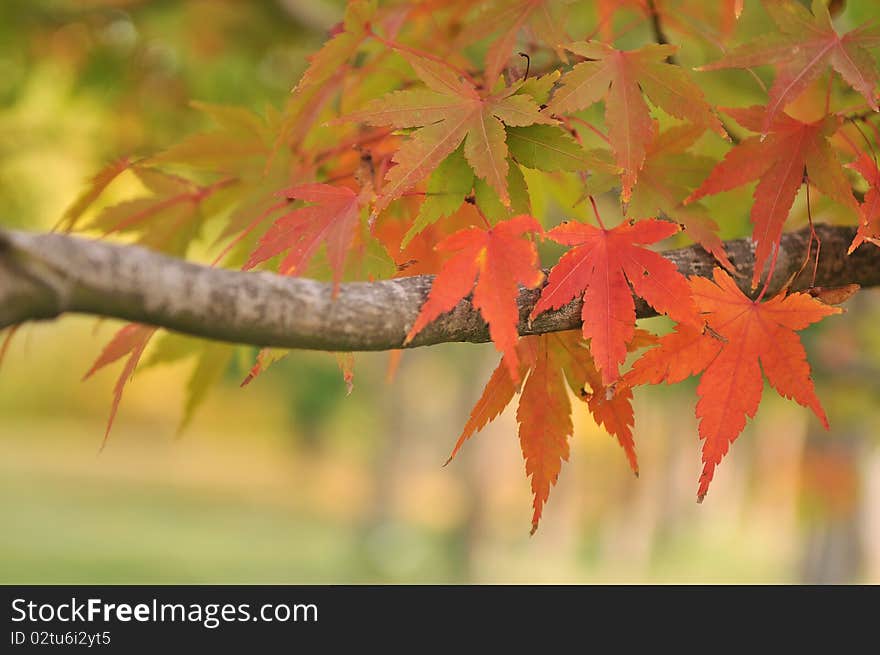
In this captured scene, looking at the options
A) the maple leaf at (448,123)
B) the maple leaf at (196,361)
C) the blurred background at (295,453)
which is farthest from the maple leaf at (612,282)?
the maple leaf at (196,361)

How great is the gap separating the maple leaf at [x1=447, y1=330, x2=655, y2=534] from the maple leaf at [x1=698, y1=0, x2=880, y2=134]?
318mm

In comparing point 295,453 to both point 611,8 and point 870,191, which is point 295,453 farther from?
point 870,191

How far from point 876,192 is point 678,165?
0.77 ft

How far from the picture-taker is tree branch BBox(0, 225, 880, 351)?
2.05ft

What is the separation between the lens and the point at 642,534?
19672 millimetres

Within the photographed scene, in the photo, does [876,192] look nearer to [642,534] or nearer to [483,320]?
[483,320]

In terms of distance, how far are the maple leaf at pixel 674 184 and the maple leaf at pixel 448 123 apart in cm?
21

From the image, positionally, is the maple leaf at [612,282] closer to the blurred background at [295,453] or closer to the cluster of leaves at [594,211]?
the cluster of leaves at [594,211]

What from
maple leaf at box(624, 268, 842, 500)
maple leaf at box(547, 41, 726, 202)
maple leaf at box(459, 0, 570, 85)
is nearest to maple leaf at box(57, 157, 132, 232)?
maple leaf at box(459, 0, 570, 85)

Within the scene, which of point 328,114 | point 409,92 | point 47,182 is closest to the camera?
point 409,92

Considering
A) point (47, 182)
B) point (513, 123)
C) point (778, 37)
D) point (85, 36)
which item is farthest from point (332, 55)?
point (47, 182)

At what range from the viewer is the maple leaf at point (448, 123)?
A: 92cm

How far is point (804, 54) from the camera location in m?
0.99

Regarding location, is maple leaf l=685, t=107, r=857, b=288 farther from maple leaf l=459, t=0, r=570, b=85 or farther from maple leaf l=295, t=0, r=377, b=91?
maple leaf l=295, t=0, r=377, b=91
